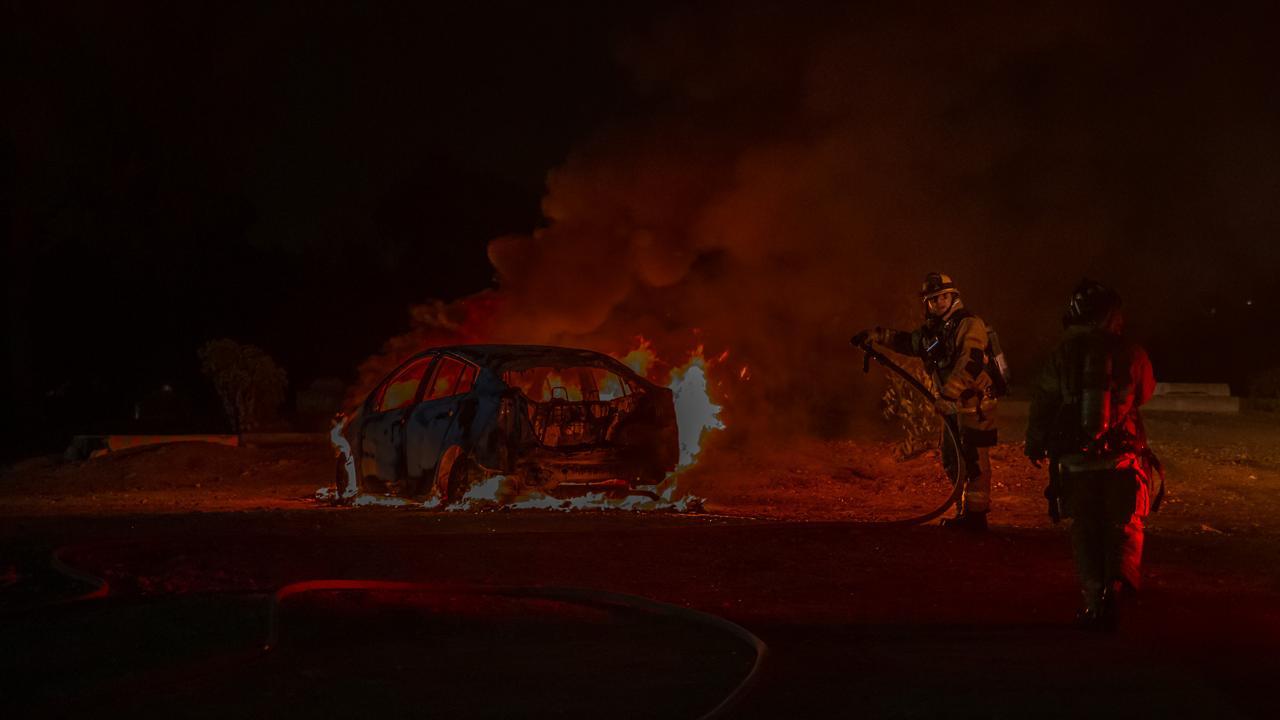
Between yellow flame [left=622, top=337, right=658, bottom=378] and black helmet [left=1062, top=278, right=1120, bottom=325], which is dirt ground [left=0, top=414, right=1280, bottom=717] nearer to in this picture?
black helmet [left=1062, top=278, right=1120, bottom=325]

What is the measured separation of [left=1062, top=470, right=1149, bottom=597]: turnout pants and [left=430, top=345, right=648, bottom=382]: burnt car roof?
16.2ft

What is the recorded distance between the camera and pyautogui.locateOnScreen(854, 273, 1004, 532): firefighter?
8305 mm

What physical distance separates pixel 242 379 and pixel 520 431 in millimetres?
12506

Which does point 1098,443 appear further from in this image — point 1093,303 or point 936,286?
point 936,286

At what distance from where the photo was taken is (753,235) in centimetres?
1722

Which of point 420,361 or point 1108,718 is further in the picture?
point 420,361

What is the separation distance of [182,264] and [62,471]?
16016 millimetres

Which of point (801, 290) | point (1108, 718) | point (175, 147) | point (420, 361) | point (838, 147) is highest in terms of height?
point (175, 147)

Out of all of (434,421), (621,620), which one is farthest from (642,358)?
(621,620)

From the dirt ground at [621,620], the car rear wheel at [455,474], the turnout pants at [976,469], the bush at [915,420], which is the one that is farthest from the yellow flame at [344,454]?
the bush at [915,420]

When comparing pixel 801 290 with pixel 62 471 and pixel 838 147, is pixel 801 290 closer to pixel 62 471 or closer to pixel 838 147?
pixel 838 147

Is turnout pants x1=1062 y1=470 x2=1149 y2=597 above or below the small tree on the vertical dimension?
below

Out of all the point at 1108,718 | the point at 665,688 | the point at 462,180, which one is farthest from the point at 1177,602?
the point at 462,180

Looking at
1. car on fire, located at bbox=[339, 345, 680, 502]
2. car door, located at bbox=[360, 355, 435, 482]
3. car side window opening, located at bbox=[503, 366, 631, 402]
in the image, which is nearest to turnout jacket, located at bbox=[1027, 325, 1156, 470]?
car on fire, located at bbox=[339, 345, 680, 502]
